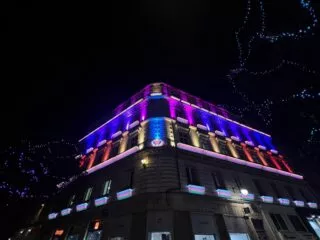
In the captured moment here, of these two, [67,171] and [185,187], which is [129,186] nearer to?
[185,187]

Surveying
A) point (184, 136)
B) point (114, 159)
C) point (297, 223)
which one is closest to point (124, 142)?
point (114, 159)

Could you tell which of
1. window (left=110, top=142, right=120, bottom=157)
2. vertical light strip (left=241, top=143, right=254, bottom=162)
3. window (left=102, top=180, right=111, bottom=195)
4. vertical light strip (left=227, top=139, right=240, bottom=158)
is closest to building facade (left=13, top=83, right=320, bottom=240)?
vertical light strip (left=227, top=139, right=240, bottom=158)

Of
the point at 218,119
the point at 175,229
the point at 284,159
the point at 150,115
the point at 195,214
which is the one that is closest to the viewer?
the point at 175,229

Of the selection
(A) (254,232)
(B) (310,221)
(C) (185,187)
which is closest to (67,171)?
(C) (185,187)

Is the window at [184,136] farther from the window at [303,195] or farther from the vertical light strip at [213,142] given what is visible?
the window at [303,195]

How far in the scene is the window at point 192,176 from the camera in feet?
52.1

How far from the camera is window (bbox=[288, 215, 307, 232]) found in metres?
19.1

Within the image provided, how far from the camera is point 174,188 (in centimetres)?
1394

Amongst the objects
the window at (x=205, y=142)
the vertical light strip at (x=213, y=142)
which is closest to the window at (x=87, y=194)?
the window at (x=205, y=142)

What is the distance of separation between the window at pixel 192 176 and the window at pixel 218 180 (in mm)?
1996

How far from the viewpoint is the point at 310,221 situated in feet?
67.8

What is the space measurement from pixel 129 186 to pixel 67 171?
744 cm

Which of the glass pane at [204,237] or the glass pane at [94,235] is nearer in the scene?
the glass pane at [204,237]

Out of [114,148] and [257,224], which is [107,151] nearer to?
[114,148]
